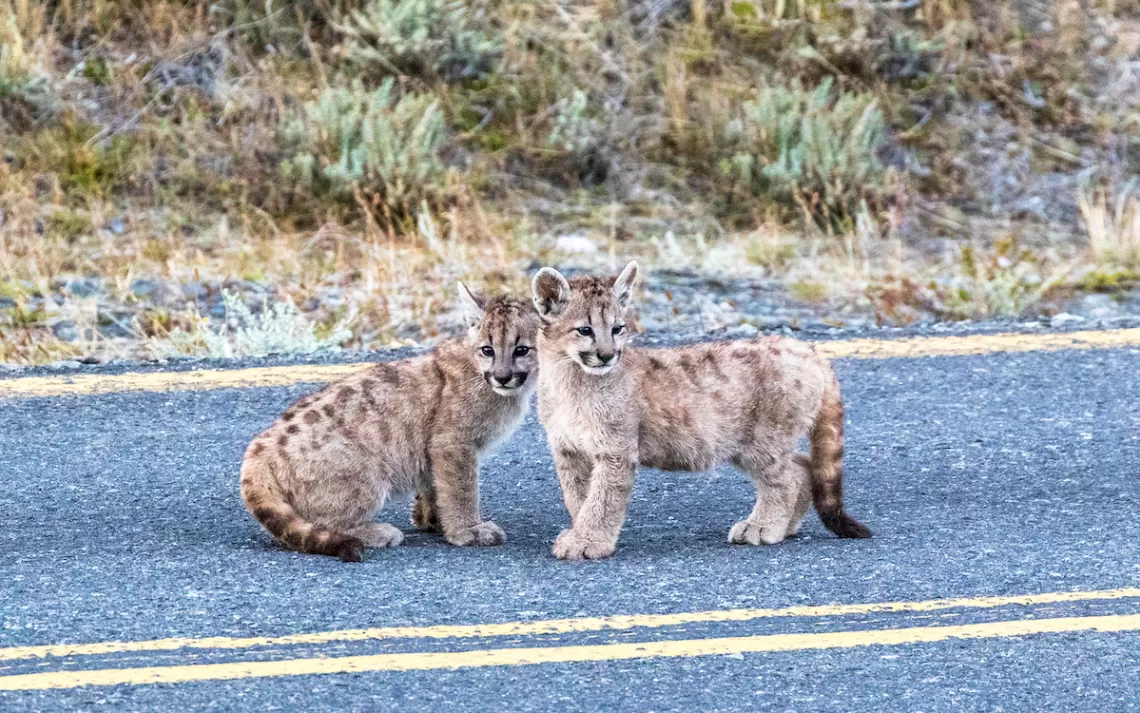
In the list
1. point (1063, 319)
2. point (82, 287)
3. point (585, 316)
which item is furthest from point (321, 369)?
point (1063, 319)

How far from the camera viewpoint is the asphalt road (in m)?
4.74

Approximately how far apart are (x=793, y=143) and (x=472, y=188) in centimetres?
233

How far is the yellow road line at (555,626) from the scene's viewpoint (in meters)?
5.02

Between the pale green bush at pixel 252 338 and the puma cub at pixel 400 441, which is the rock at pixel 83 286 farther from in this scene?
the puma cub at pixel 400 441

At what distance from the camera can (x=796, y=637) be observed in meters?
5.11

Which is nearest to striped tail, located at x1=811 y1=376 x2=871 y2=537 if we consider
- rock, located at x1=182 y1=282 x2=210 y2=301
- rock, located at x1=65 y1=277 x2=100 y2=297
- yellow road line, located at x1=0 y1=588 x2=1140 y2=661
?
yellow road line, located at x1=0 y1=588 x2=1140 y2=661

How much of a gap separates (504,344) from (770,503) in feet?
3.61

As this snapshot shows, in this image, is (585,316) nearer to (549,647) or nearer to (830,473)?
(830,473)

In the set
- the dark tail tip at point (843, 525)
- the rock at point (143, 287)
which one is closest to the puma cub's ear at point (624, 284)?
the dark tail tip at point (843, 525)

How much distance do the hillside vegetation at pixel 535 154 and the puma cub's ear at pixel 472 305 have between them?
128 inches

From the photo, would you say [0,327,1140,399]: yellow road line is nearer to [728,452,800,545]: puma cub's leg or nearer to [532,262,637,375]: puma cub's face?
[532,262,637,375]: puma cub's face

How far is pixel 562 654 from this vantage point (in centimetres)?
498

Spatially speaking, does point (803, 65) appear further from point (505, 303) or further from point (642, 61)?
point (505, 303)

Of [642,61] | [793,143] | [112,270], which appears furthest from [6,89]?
[793,143]
